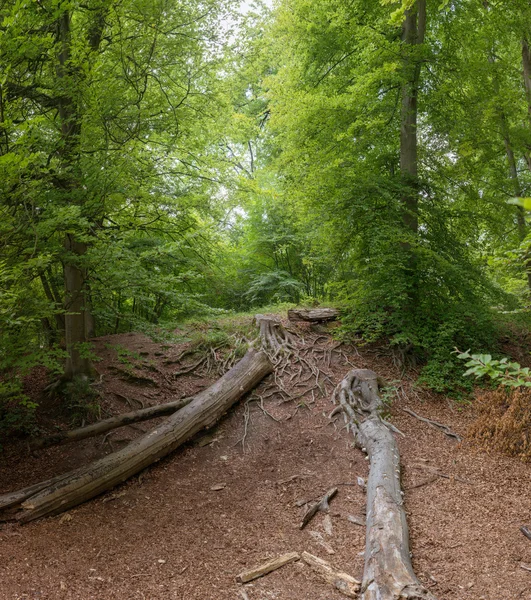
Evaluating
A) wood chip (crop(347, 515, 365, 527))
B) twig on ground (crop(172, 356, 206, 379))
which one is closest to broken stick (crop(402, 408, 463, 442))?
wood chip (crop(347, 515, 365, 527))

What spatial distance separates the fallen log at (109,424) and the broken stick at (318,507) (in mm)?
2945

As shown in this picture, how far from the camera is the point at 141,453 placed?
212 inches

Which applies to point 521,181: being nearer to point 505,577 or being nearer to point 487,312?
point 487,312

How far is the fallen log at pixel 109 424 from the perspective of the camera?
5614 millimetres

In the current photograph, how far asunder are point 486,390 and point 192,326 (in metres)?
6.38

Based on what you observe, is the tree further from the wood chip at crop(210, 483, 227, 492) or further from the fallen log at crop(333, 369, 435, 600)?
the fallen log at crop(333, 369, 435, 600)

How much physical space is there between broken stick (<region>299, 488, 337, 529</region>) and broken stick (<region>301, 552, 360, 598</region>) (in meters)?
0.52

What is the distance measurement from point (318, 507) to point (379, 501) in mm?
686

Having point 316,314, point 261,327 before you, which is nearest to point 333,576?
point 261,327

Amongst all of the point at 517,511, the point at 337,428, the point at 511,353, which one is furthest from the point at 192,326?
the point at 517,511

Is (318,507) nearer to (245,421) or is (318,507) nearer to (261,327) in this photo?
(245,421)

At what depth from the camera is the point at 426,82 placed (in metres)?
8.77

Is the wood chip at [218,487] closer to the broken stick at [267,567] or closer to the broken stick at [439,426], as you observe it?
the broken stick at [267,567]

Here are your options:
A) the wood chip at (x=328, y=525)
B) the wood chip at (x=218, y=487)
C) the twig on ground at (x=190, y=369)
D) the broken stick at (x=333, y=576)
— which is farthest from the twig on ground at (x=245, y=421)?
the broken stick at (x=333, y=576)
